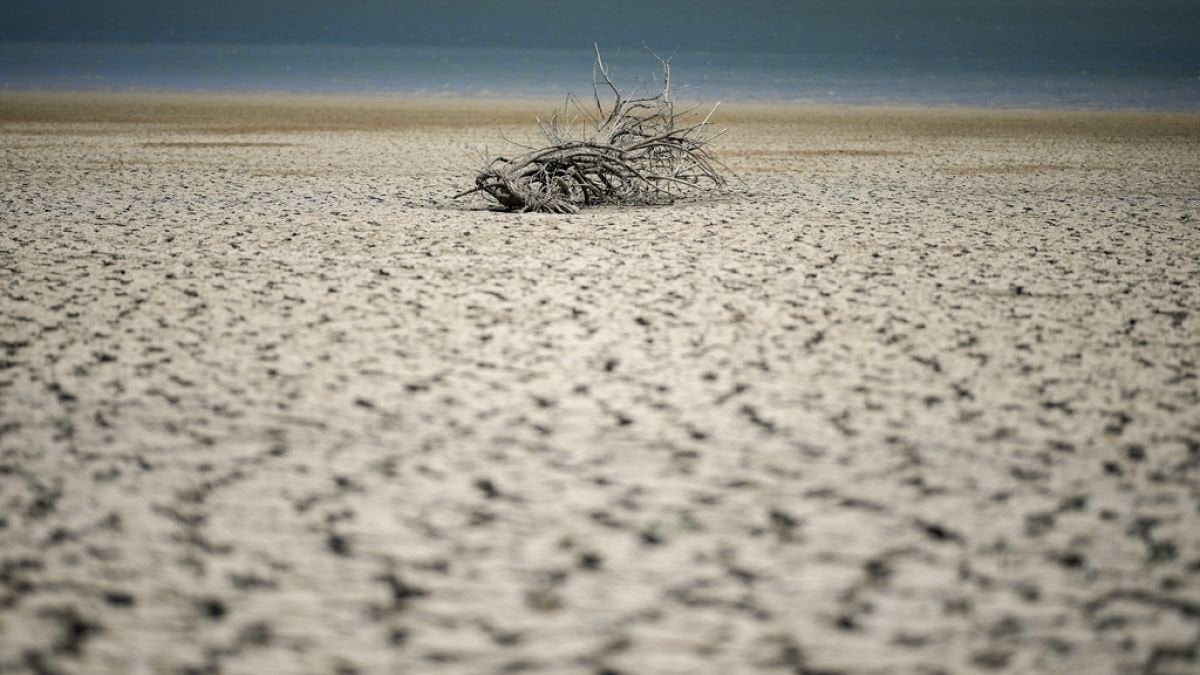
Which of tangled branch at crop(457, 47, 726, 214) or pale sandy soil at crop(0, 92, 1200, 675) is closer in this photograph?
pale sandy soil at crop(0, 92, 1200, 675)

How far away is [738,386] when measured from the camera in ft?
10.6

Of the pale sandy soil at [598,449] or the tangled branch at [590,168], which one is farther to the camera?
the tangled branch at [590,168]

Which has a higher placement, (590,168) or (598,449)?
(590,168)

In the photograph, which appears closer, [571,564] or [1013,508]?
[571,564]

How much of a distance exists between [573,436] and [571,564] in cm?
74

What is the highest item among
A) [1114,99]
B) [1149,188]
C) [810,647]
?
[1114,99]

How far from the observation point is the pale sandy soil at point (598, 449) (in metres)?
1.85

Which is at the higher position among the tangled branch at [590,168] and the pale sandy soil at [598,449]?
the tangled branch at [590,168]

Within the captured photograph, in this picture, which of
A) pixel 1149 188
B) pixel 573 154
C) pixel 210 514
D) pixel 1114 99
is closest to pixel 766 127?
pixel 1149 188

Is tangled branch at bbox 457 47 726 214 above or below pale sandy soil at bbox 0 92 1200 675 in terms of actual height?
above

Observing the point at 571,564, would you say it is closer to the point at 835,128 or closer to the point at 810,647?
the point at 810,647

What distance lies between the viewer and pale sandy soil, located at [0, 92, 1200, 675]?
6.06 feet

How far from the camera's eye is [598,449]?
2.70 metres

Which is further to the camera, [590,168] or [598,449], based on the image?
[590,168]
